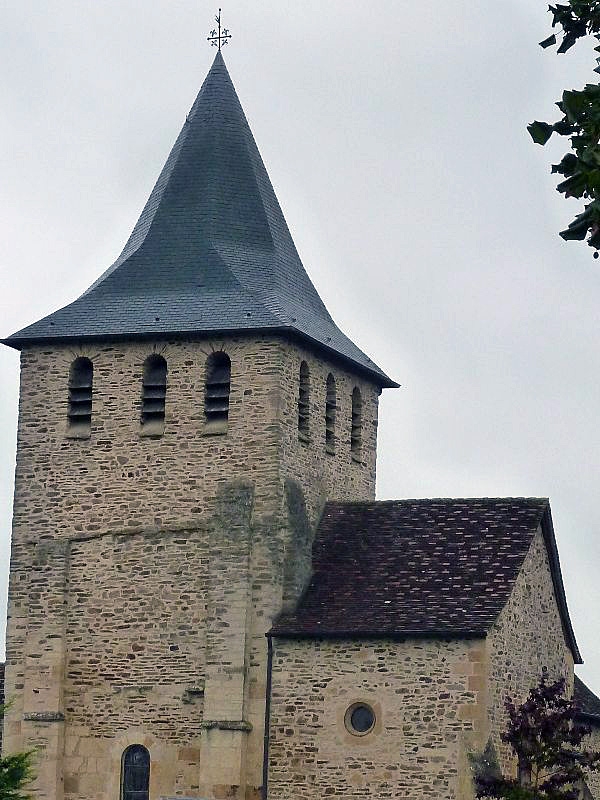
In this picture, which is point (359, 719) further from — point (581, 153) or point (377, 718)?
point (581, 153)

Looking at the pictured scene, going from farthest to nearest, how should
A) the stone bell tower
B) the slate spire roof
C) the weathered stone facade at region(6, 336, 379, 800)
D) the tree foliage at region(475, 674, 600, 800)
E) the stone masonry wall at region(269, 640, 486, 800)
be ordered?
the slate spire roof
the stone bell tower
the weathered stone facade at region(6, 336, 379, 800)
the stone masonry wall at region(269, 640, 486, 800)
the tree foliage at region(475, 674, 600, 800)

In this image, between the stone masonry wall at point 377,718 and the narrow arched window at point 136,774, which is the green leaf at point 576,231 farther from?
the narrow arched window at point 136,774

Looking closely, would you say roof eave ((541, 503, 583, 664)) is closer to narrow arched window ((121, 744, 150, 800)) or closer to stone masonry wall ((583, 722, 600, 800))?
stone masonry wall ((583, 722, 600, 800))

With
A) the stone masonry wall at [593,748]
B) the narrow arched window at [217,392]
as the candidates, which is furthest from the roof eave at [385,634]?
the stone masonry wall at [593,748]

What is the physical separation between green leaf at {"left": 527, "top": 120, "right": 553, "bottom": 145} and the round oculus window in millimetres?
16904

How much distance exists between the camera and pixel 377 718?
28.7 m

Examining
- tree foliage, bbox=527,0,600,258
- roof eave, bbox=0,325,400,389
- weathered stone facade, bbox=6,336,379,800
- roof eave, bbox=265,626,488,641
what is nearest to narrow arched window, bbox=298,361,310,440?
weathered stone facade, bbox=6,336,379,800

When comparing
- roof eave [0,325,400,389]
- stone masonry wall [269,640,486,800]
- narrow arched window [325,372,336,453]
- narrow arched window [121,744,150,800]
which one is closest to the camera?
stone masonry wall [269,640,486,800]

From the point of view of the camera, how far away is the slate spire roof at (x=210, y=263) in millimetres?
31484

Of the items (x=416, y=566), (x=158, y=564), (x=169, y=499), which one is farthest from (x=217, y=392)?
(x=416, y=566)

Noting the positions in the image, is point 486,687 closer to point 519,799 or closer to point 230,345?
point 519,799

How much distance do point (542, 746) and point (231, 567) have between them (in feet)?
17.4

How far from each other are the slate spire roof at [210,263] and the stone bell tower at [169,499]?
0.15ft

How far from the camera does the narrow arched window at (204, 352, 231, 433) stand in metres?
31.0
